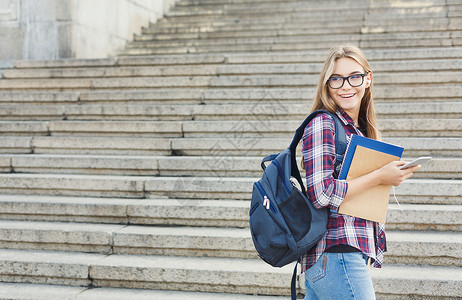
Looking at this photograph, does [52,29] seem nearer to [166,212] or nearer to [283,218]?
[166,212]

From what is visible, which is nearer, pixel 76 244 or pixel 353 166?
pixel 353 166

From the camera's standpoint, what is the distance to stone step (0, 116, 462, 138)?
501 centimetres

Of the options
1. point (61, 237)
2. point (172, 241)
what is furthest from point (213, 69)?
point (61, 237)

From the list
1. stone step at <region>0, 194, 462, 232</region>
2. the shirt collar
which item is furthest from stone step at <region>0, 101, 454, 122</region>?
the shirt collar

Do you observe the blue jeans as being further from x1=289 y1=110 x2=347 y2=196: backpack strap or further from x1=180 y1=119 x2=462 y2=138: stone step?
x1=180 y1=119 x2=462 y2=138: stone step

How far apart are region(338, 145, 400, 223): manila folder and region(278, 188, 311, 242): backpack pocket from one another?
0.50 ft

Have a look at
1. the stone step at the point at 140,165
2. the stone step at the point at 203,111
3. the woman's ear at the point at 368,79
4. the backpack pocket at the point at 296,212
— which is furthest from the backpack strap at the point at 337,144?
the stone step at the point at 203,111

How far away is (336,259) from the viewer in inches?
69.1

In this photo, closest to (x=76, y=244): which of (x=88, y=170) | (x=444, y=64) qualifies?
(x=88, y=170)

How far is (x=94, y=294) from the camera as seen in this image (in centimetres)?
364

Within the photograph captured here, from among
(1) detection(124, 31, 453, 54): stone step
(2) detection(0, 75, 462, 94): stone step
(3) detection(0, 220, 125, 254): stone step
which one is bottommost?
(3) detection(0, 220, 125, 254): stone step

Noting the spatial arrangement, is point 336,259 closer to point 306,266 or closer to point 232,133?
point 306,266

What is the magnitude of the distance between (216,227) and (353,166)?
2.64 meters

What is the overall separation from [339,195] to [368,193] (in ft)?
0.55
